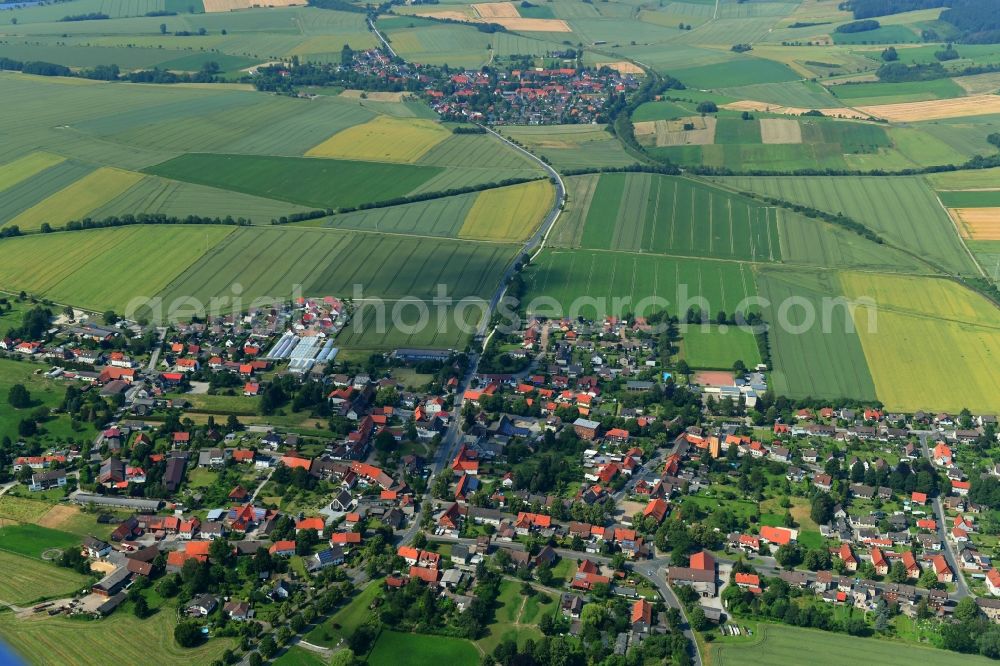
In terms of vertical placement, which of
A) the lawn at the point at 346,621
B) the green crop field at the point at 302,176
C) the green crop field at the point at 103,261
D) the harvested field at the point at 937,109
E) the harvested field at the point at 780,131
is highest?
the harvested field at the point at 937,109

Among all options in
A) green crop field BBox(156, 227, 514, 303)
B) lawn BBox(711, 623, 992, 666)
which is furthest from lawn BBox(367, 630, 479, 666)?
green crop field BBox(156, 227, 514, 303)

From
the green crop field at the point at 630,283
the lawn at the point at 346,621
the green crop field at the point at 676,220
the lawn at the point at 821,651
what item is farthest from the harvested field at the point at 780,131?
the lawn at the point at 346,621

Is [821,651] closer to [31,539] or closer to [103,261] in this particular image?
[31,539]

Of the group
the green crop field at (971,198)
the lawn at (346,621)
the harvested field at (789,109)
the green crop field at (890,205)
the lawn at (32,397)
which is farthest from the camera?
the harvested field at (789,109)

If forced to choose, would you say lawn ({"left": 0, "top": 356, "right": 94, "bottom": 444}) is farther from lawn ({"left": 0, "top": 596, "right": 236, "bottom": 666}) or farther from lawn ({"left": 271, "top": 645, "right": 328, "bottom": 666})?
lawn ({"left": 271, "top": 645, "right": 328, "bottom": 666})


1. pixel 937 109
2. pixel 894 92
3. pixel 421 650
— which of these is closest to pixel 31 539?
pixel 421 650

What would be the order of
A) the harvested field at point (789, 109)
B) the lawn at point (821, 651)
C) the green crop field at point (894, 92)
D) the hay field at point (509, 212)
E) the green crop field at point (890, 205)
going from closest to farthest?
the lawn at point (821, 651) < the green crop field at point (890, 205) < the hay field at point (509, 212) < the harvested field at point (789, 109) < the green crop field at point (894, 92)

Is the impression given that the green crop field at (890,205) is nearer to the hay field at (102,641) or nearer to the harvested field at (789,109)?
the harvested field at (789,109)
